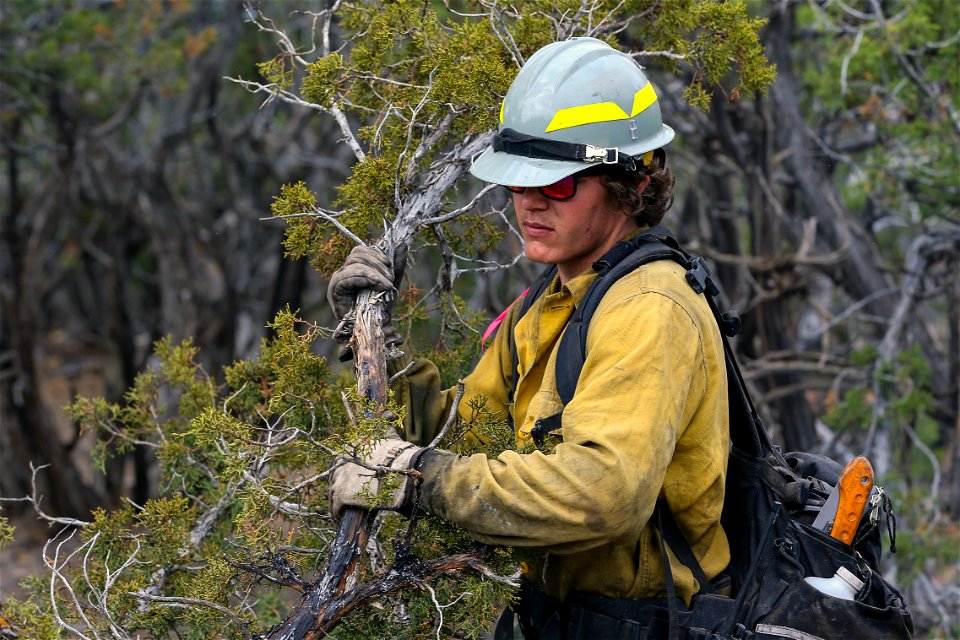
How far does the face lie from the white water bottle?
103 centimetres

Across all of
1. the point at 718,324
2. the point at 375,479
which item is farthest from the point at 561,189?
the point at 375,479

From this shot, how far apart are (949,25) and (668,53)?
3.61 m

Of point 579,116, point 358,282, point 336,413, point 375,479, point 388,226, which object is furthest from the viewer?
point 388,226

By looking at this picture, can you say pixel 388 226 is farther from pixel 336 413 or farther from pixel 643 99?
pixel 643 99

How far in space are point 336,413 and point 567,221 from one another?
903 millimetres

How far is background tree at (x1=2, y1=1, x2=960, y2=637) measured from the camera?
3008 millimetres

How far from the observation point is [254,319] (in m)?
11.6

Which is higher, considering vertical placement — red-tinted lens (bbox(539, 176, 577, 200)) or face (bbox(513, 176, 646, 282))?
red-tinted lens (bbox(539, 176, 577, 200))

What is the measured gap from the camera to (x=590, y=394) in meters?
2.42

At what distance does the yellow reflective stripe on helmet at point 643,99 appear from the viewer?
279 cm

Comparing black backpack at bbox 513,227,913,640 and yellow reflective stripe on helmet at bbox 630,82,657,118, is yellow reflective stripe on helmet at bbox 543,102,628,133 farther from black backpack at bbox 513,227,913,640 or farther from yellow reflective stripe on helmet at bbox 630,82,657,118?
black backpack at bbox 513,227,913,640

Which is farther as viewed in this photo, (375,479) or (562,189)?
(562,189)

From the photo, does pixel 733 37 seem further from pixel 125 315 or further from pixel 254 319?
pixel 254 319

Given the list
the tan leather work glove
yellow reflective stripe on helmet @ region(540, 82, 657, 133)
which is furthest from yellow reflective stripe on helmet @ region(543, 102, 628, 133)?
the tan leather work glove
